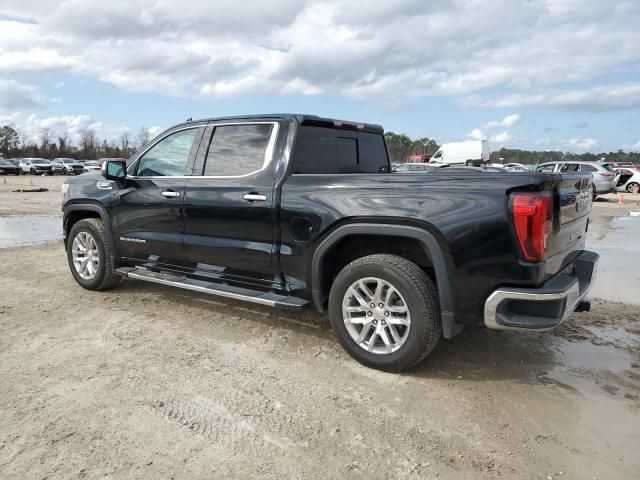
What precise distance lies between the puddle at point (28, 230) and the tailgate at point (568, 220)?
28.0 ft

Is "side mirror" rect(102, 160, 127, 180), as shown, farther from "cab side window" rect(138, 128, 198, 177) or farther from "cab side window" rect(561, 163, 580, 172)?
"cab side window" rect(561, 163, 580, 172)

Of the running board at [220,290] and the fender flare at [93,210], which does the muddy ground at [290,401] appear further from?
the fender flare at [93,210]

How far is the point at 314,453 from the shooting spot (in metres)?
2.74

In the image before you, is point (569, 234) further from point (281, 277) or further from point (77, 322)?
point (77, 322)

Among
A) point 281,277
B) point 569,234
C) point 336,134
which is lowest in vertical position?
point 281,277

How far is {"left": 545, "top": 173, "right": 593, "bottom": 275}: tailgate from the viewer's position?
11.1 ft

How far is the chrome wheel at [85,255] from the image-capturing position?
5.69 metres

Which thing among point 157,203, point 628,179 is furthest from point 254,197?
point 628,179

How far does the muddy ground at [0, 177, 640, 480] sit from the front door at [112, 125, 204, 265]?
25.4 inches

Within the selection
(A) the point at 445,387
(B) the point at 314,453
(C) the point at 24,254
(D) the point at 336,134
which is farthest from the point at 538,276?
(C) the point at 24,254

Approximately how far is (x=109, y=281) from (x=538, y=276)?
4436mm

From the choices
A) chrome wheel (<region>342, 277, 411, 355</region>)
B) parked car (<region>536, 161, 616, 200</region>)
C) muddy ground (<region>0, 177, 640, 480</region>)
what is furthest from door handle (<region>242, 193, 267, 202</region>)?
parked car (<region>536, 161, 616, 200</region>)

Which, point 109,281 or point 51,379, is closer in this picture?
point 51,379

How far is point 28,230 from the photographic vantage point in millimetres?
10688
